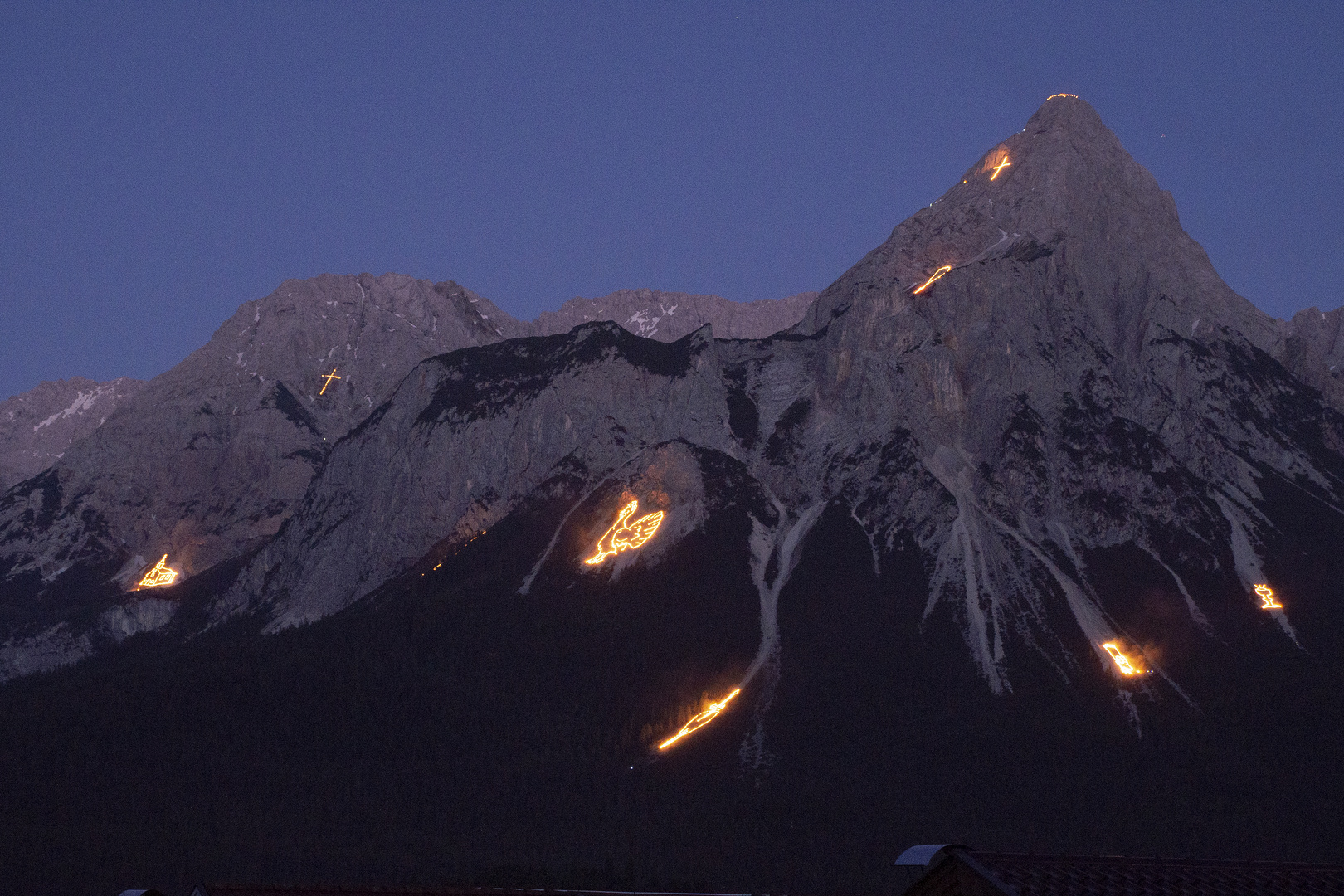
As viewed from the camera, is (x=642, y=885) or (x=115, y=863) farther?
(x=115, y=863)

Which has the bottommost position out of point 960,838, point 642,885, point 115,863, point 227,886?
point 960,838

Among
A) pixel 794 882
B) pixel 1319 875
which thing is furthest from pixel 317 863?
pixel 1319 875

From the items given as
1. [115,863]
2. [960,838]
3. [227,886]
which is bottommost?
[960,838]

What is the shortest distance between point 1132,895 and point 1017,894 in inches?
114

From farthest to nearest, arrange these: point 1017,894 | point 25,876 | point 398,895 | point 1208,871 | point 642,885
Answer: point 25,876 < point 642,885 < point 398,895 < point 1208,871 < point 1017,894

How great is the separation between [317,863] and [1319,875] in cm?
17964

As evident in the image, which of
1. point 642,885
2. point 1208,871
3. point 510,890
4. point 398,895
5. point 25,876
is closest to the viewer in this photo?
point 1208,871

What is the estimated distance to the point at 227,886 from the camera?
4638 centimetres

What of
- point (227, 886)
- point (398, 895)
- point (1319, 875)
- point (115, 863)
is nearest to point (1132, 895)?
point (1319, 875)

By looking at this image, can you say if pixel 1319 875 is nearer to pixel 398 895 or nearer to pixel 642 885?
pixel 398 895

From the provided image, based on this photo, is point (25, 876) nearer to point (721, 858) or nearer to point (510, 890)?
point (721, 858)

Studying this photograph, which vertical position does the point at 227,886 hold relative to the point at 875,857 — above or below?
above

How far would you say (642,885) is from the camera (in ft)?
586

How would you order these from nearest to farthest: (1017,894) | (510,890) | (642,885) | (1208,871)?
(1017,894), (1208,871), (510,890), (642,885)
